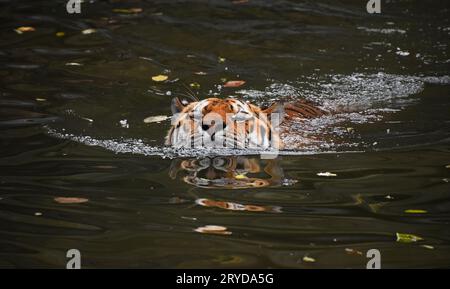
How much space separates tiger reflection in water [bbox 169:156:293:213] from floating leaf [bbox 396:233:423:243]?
0.84 metres

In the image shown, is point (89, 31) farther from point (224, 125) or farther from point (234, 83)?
point (224, 125)

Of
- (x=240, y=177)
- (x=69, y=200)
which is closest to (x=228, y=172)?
(x=240, y=177)

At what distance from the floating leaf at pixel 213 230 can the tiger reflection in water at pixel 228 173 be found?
0.35 m

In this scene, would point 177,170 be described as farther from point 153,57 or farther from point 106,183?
point 153,57

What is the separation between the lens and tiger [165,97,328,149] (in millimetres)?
6086

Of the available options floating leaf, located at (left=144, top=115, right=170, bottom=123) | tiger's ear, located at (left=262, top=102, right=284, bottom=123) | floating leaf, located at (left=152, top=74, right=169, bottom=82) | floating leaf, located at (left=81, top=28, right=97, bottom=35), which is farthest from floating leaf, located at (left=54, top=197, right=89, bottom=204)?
floating leaf, located at (left=81, top=28, right=97, bottom=35)

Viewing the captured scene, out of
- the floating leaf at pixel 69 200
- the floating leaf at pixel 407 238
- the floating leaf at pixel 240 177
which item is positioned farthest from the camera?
the floating leaf at pixel 240 177

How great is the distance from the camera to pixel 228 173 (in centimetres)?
582

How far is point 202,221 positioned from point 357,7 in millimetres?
7867

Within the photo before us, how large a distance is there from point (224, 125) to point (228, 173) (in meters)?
0.46

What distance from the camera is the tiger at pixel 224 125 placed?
609cm

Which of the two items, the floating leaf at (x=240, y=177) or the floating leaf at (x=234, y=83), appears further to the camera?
the floating leaf at (x=234, y=83)

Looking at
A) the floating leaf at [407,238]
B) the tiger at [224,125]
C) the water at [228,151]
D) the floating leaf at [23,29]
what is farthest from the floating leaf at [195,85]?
the floating leaf at [407,238]

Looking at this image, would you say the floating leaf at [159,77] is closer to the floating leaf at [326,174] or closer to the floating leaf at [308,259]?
the floating leaf at [326,174]
